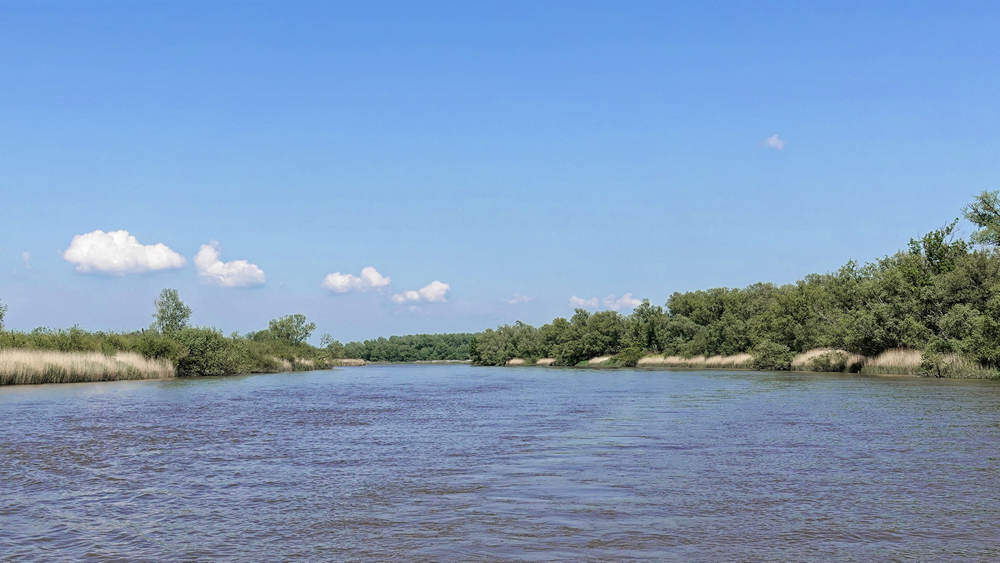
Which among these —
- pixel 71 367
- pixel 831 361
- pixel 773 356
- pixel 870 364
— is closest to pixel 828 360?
pixel 831 361

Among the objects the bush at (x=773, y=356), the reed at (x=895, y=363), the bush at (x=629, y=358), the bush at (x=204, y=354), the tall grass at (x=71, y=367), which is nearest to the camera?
the tall grass at (x=71, y=367)

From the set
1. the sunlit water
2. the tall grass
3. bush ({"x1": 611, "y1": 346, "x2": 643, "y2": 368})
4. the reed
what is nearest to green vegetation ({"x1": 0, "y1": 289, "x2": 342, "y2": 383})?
the tall grass

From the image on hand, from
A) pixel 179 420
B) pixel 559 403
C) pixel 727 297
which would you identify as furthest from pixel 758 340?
pixel 179 420

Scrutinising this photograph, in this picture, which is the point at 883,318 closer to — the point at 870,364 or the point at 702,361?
the point at 870,364

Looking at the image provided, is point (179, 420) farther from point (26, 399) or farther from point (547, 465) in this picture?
point (547, 465)

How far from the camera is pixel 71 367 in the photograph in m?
47.7

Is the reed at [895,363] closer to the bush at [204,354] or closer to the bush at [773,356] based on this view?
the bush at [773,356]

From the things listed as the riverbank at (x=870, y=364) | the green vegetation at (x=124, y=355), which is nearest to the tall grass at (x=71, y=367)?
the green vegetation at (x=124, y=355)

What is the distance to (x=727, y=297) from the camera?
125 m

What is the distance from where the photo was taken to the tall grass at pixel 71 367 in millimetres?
43094

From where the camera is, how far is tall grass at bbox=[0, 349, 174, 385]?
141 ft

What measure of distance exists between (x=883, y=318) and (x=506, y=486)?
2233 inches

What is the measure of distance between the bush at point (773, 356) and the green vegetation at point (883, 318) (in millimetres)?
112

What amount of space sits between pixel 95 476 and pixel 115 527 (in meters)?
4.77
